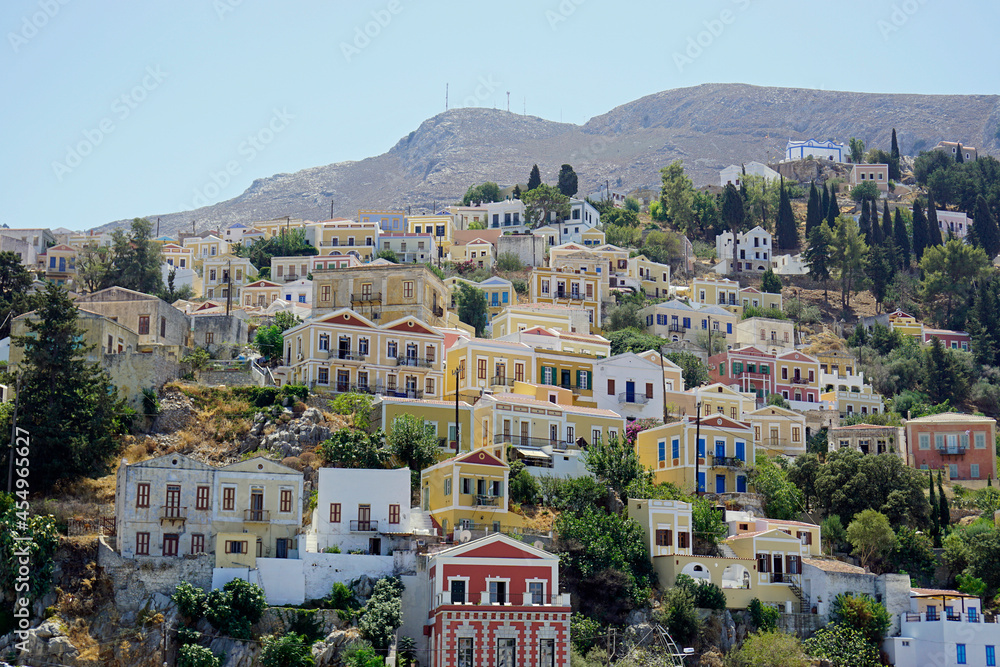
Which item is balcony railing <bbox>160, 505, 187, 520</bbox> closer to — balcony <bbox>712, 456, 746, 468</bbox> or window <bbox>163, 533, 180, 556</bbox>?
window <bbox>163, 533, 180, 556</bbox>

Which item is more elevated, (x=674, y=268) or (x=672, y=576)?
(x=674, y=268)

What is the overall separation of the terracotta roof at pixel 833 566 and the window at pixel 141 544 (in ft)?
93.6

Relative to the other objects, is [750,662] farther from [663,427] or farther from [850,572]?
[663,427]

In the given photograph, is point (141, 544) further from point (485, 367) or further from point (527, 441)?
point (485, 367)

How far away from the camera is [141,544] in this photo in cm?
4984

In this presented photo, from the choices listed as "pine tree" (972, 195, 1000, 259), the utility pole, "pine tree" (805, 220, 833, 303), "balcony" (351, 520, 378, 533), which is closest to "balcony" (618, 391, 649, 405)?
the utility pole

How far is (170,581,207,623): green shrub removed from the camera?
156ft

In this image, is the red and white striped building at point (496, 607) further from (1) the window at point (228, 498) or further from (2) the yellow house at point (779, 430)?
(2) the yellow house at point (779, 430)

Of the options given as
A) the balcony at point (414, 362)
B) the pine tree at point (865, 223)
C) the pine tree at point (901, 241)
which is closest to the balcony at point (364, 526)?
the balcony at point (414, 362)

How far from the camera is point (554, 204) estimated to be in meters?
130

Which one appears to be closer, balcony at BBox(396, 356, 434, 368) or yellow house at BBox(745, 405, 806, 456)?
balcony at BBox(396, 356, 434, 368)

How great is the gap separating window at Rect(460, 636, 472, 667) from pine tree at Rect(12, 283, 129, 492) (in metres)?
17.9

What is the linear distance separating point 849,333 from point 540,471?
199 ft

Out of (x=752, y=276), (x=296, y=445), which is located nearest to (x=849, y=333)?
(x=752, y=276)
